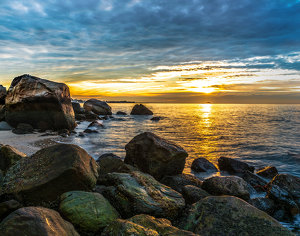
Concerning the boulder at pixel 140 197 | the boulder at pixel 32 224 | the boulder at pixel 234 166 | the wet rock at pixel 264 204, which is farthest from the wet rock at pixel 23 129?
the wet rock at pixel 264 204

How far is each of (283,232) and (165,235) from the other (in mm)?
2347

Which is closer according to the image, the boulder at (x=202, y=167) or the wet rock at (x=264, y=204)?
the wet rock at (x=264, y=204)

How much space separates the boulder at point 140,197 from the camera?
4.22 metres

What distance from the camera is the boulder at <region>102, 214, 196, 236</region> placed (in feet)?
10.3

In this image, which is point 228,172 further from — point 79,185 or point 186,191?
point 79,185

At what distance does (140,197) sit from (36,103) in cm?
1457

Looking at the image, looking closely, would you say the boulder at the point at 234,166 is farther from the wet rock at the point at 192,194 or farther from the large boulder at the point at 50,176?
the large boulder at the point at 50,176

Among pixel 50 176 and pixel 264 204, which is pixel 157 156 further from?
pixel 50 176

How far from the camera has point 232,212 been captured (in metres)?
4.31

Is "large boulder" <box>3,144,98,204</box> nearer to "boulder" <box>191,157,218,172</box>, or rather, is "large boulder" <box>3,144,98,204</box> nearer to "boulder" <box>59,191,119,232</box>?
"boulder" <box>59,191,119,232</box>

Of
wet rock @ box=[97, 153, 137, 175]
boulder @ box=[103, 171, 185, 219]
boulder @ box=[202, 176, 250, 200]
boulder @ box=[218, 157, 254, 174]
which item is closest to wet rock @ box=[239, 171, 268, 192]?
boulder @ box=[218, 157, 254, 174]

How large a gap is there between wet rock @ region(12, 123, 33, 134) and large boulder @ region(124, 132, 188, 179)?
10361mm

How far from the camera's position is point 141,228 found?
3.21 meters

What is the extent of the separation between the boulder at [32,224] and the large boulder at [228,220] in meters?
2.48
